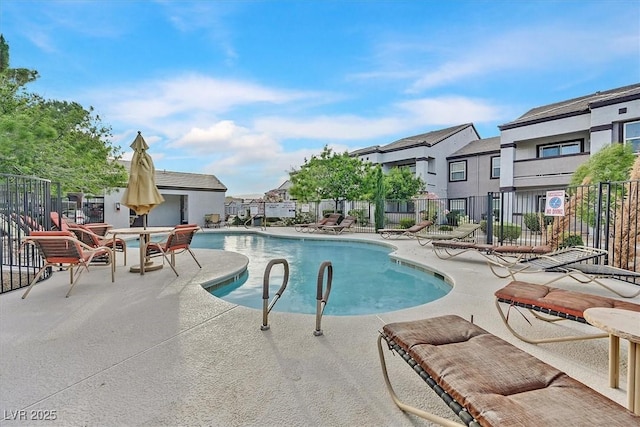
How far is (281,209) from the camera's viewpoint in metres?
20.5

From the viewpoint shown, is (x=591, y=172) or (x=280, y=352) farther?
(x=591, y=172)

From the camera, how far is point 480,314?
3701 millimetres

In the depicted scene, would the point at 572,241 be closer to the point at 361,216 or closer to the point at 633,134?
the point at 633,134

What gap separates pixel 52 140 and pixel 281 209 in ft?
42.1

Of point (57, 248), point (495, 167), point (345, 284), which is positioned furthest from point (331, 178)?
point (57, 248)

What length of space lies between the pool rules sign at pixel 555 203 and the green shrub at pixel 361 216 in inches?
427

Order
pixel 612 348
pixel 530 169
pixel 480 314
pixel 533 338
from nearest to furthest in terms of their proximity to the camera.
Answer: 1. pixel 612 348
2. pixel 533 338
3. pixel 480 314
4. pixel 530 169

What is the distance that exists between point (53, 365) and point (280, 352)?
1777 mm

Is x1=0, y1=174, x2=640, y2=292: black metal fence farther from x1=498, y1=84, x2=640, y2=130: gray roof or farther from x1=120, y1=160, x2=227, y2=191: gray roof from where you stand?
x1=120, y1=160, x2=227, y2=191: gray roof

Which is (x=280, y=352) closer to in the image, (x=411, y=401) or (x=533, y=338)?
(x=411, y=401)

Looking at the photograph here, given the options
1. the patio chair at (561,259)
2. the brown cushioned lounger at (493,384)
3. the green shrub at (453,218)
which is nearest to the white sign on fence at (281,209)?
the green shrub at (453,218)

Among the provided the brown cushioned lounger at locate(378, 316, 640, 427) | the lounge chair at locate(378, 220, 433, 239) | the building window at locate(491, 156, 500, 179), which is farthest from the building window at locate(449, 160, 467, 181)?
the brown cushioned lounger at locate(378, 316, 640, 427)

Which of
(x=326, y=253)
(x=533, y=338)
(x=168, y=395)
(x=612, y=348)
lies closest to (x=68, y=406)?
(x=168, y=395)

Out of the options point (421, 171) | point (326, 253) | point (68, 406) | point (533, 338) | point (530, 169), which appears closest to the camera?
point (68, 406)
